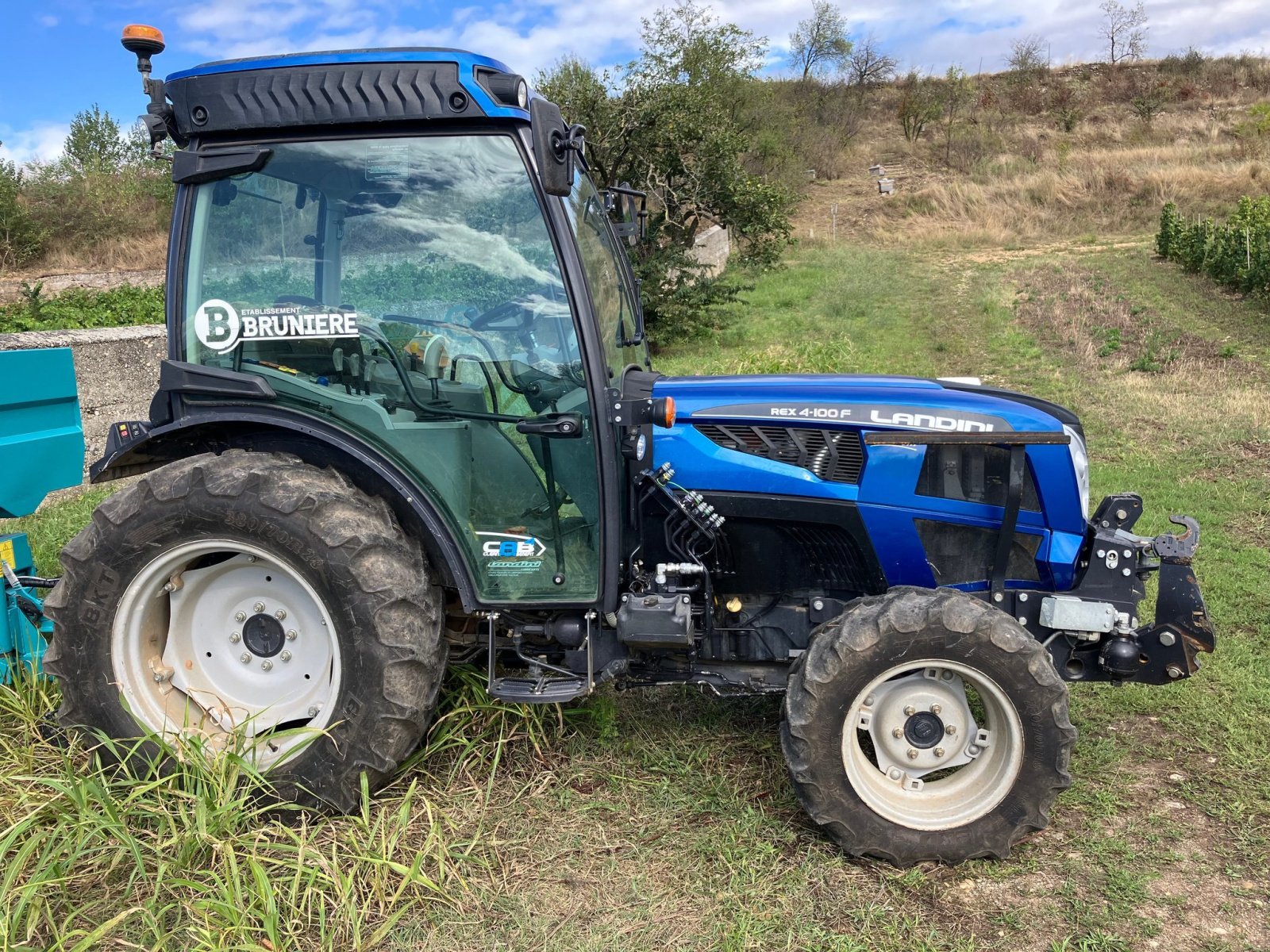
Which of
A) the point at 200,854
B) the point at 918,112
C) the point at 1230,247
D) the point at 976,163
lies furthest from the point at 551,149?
the point at 918,112

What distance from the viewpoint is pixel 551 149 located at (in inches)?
115

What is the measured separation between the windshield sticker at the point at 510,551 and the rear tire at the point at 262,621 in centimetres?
22

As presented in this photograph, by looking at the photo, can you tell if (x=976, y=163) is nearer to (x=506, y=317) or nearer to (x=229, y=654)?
(x=506, y=317)

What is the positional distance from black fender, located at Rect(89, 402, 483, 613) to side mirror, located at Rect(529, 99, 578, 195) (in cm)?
106

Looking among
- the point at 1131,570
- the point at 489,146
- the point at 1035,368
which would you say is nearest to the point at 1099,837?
the point at 1131,570

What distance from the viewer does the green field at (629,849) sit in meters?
2.76

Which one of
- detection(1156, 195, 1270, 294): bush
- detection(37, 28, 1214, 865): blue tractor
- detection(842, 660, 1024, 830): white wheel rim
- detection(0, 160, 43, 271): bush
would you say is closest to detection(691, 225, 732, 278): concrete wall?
detection(1156, 195, 1270, 294): bush

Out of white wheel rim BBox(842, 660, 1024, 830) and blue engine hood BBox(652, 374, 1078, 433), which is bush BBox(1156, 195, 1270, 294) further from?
white wheel rim BBox(842, 660, 1024, 830)

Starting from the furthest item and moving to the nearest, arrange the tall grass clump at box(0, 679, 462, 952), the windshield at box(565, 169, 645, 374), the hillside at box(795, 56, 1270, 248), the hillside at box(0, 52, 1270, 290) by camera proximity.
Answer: the hillside at box(795, 56, 1270, 248) < the hillside at box(0, 52, 1270, 290) < the windshield at box(565, 169, 645, 374) < the tall grass clump at box(0, 679, 462, 952)

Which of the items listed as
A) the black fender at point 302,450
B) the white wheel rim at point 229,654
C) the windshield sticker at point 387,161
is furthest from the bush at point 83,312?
the windshield sticker at point 387,161

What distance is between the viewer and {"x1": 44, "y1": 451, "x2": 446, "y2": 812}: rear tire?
305cm

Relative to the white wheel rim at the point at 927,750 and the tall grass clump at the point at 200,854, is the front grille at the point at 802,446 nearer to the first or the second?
the white wheel rim at the point at 927,750

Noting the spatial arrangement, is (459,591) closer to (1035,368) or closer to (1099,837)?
(1099,837)

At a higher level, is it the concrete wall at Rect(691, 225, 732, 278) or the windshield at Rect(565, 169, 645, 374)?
the concrete wall at Rect(691, 225, 732, 278)
